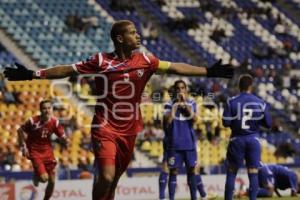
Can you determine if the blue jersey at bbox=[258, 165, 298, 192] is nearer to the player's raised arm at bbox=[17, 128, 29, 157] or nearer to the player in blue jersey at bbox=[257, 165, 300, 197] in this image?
the player in blue jersey at bbox=[257, 165, 300, 197]

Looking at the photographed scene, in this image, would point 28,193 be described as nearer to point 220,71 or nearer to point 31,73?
point 31,73

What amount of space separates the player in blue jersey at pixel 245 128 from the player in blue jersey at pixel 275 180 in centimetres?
503

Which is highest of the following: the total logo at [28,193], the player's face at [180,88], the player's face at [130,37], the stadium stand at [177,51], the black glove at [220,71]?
the stadium stand at [177,51]

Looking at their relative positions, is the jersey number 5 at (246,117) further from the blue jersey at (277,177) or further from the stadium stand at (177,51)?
the stadium stand at (177,51)

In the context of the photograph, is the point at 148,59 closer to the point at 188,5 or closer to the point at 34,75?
the point at 34,75

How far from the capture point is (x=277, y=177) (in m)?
18.5

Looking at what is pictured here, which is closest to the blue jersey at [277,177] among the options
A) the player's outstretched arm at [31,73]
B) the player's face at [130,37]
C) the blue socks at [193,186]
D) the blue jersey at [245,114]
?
the blue socks at [193,186]

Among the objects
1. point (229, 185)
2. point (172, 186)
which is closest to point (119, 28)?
point (229, 185)

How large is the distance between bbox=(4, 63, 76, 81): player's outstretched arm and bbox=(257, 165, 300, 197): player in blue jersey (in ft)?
32.4

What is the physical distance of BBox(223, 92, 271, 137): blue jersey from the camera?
12.9m

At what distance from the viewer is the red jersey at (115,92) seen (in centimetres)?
902

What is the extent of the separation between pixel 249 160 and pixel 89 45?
18.2 m

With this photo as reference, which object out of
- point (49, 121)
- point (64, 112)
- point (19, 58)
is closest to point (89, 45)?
point (19, 58)

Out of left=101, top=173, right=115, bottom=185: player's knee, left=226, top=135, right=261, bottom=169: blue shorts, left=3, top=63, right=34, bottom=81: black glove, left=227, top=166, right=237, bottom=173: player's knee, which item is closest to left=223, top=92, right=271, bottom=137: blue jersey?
left=226, top=135, right=261, bottom=169: blue shorts
